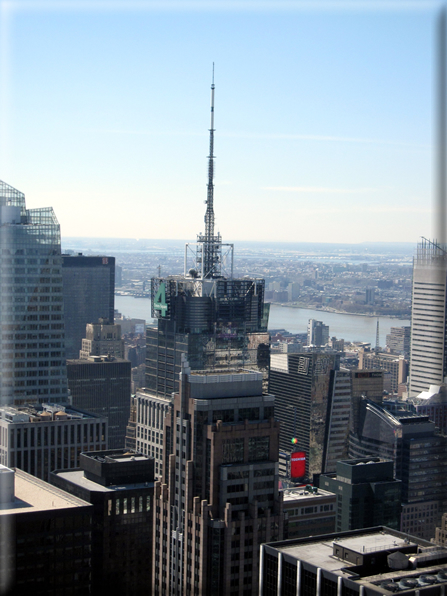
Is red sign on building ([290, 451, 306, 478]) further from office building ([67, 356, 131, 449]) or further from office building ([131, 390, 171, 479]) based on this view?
office building ([67, 356, 131, 449])

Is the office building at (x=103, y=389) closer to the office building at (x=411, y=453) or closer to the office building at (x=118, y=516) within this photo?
the office building at (x=411, y=453)

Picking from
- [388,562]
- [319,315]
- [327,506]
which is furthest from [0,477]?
[319,315]

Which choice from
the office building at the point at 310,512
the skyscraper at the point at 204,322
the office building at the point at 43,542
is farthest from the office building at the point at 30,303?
the office building at the point at 43,542

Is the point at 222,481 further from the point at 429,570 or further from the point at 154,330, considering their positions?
the point at 154,330

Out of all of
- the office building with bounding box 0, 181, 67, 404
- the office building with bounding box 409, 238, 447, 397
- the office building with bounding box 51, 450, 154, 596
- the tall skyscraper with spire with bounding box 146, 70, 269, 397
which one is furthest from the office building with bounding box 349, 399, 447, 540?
the office building with bounding box 51, 450, 154, 596

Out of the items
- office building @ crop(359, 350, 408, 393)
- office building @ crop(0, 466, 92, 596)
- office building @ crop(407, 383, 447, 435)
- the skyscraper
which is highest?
the skyscraper

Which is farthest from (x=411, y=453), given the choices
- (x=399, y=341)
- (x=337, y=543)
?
(x=399, y=341)
